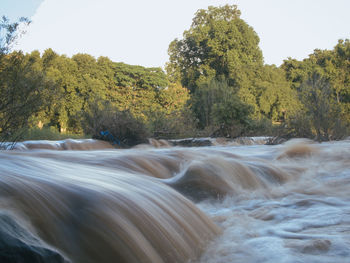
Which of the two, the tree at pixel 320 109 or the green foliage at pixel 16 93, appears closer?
the green foliage at pixel 16 93

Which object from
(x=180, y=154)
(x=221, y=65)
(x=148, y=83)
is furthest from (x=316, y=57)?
(x=180, y=154)

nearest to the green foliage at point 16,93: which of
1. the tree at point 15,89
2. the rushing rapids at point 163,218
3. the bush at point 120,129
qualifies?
the tree at point 15,89

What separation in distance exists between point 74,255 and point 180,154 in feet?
13.2

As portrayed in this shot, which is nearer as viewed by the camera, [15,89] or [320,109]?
[15,89]

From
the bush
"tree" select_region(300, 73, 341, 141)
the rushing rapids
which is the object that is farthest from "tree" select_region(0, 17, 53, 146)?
"tree" select_region(300, 73, 341, 141)

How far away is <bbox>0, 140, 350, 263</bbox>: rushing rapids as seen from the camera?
148 centimetres

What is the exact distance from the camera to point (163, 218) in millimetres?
2152

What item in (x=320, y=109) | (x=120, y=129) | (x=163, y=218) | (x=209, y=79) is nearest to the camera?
(x=163, y=218)

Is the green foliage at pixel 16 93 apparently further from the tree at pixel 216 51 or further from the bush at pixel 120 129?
the tree at pixel 216 51

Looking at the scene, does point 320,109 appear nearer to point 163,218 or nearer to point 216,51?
point 163,218

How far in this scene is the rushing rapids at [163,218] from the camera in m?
1.48

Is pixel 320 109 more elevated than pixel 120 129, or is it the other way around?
pixel 320 109

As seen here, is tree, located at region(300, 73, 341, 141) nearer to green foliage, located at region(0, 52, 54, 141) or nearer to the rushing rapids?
the rushing rapids

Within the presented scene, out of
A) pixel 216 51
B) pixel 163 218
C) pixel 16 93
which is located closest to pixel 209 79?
pixel 216 51
